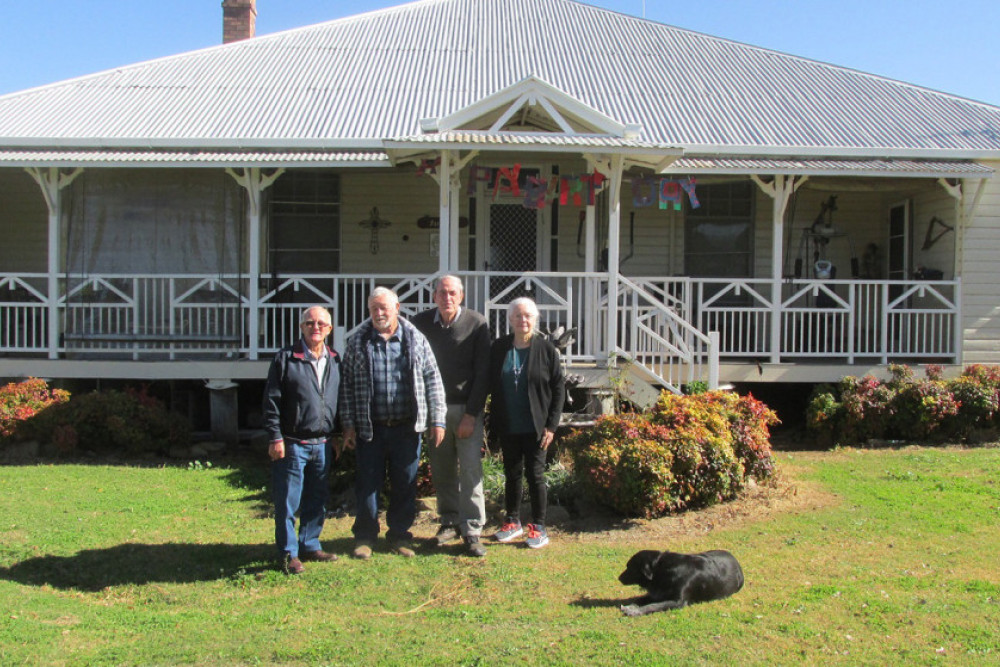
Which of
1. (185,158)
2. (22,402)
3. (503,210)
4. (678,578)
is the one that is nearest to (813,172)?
(503,210)

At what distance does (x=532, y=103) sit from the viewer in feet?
30.8

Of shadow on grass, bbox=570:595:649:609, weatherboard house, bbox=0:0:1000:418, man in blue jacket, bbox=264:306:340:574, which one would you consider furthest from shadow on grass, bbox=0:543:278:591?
weatherboard house, bbox=0:0:1000:418

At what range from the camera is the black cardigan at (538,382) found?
5941 mm

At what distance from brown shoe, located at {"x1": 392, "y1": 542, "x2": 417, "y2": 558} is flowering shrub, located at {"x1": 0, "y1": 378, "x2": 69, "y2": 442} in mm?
5627

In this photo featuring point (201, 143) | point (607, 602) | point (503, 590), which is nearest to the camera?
point (607, 602)

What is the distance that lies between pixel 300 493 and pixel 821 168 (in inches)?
318

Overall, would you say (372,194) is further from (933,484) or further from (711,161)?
(933,484)

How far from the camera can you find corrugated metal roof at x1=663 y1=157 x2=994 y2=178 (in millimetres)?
10695

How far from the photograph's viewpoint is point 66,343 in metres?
10.4

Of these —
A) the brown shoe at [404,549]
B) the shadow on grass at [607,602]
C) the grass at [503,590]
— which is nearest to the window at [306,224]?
the grass at [503,590]

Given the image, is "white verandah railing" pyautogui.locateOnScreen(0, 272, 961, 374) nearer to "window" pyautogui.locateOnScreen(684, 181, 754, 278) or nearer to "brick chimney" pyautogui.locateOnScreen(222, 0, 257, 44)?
"window" pyautogui.locateOnScreen(684, 181, 754, 278)

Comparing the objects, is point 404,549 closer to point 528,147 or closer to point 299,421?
point 299,421

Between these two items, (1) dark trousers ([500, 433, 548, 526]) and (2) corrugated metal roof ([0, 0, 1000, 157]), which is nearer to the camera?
(1) dark trousers ([500, 433, 548, 526])

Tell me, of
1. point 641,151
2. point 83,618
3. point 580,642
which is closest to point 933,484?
point 641,151
